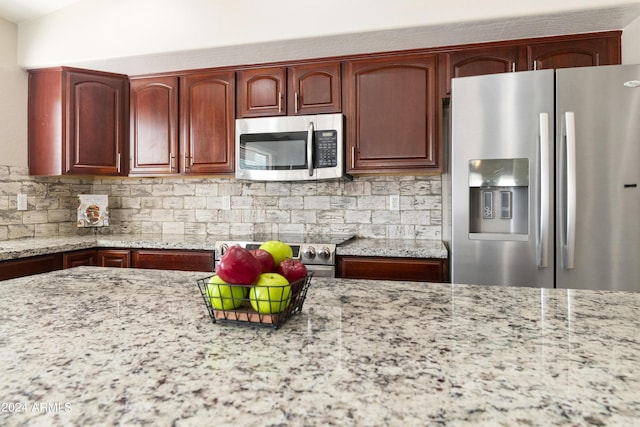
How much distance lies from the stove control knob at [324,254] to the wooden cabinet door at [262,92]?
3.64ft

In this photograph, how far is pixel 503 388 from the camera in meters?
0.53

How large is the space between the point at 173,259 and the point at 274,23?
1756 mm

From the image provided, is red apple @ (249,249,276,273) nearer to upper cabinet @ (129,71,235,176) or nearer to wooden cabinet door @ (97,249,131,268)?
upper cabinet @ (129,71,235,176)

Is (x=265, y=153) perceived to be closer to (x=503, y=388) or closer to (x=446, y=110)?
(x=446, y=110)

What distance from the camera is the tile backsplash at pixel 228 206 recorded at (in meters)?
3.03

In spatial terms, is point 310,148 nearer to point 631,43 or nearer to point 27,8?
point 631,43

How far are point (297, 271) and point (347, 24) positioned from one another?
2.10 meters

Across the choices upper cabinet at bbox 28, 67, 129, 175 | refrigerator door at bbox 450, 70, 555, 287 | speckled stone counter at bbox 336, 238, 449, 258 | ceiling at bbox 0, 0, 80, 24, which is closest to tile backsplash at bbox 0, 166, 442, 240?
upper cabinet at bbox 28, 67, 129, 175

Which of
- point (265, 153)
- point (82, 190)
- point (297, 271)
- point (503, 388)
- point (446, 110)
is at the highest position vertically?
point (446, 110)

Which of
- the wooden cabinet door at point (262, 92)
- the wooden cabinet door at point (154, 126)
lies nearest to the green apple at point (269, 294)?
the wooden cabinet door at point (262, 92)

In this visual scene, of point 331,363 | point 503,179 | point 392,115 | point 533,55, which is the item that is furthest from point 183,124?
point 331,363

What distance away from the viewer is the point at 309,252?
99.0 inches

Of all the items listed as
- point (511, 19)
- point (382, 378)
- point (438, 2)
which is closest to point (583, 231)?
point (511, 19)

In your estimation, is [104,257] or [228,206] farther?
[228,206]
